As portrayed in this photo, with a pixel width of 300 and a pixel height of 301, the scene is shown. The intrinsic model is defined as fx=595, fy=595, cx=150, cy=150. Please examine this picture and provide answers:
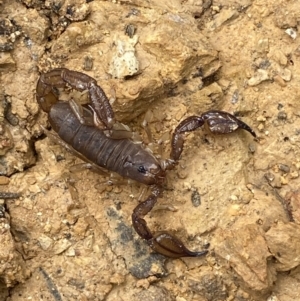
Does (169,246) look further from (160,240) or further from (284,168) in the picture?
(284,168)

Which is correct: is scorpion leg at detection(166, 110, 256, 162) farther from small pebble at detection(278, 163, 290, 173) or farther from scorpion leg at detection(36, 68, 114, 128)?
scorpion leg at detection(36, 68, 114, 128)

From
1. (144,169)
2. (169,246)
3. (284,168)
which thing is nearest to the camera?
(169,246)

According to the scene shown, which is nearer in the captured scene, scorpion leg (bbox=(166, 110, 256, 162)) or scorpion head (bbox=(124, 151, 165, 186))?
scorpion leg (bbox=(166, 110, 256, 162))

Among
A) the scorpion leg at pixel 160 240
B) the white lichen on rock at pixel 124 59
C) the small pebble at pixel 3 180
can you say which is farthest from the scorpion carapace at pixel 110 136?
the small pebble at pixel 3 180

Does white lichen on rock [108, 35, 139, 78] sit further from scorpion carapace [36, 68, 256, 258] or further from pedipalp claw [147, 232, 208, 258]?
pedipalp claw [147, 232, 208, 258]

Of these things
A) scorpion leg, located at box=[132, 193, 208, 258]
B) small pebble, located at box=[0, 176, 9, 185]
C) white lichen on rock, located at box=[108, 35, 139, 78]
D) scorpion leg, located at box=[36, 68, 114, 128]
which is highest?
white lichen on rock, located at box=[108, 35, 139, 78]

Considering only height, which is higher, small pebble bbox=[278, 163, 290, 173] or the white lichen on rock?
the white lichen on rock

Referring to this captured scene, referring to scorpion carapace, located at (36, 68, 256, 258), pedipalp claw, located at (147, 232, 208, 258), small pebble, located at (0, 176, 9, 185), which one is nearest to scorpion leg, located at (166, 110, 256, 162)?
scorpion carapace, located at (36, 68, 256, 258)

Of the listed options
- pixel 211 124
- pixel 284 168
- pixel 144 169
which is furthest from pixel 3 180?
pixel 284 168

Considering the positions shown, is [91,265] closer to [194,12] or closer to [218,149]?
[218,149]
